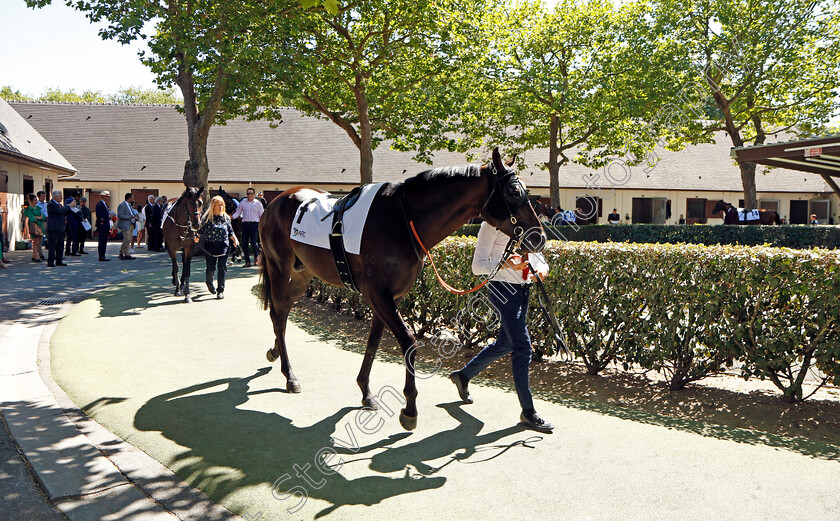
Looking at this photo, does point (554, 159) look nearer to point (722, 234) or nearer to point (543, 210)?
point (722, 234)

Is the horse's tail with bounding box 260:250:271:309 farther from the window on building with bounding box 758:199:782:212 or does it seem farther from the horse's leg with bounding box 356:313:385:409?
the window on building with bounding box 758:199:782:212

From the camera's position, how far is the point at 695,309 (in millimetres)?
6086

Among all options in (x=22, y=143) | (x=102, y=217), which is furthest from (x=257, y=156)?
(x=102, y=217)

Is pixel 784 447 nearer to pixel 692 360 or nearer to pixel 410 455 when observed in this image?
pixel 692 360

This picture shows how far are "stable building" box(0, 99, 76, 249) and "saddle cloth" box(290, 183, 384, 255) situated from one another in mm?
19304

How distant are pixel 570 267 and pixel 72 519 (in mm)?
5085

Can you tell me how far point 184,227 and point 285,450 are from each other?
9.09 m

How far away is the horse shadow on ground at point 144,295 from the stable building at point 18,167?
10.6 metres

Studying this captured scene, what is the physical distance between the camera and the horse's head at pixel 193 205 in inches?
490

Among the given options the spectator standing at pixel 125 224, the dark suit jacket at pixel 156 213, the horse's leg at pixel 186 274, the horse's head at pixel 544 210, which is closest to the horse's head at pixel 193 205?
the horse's leg at pixel 186 274

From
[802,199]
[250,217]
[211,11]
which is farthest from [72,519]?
[802,199]

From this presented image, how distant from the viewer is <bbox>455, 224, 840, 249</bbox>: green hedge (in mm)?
20922

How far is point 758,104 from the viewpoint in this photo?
92.4 ft

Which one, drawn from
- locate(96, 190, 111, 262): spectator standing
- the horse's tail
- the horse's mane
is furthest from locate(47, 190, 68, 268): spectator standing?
the horse's mane
